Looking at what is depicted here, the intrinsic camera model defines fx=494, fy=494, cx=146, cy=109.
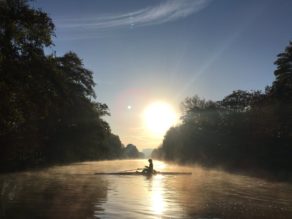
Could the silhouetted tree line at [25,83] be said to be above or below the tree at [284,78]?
below

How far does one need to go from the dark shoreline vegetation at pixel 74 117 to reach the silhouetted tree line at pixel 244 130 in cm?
15

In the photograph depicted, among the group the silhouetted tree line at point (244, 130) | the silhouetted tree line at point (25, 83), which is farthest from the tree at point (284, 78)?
the silhouetted tree line at point (25, 83)

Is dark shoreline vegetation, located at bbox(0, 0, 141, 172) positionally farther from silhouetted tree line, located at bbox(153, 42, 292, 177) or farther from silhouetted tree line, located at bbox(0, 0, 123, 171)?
silhouetted tree line, located at bbox(153, 42, 292, 177)

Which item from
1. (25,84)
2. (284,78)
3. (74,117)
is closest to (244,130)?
(284,78)

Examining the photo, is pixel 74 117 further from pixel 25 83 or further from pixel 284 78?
pixel 25 83

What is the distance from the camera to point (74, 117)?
270 feet

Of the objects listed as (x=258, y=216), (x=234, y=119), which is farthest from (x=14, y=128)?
(x=234, y=119)

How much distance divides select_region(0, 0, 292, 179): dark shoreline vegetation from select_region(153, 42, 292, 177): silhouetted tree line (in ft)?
0.50

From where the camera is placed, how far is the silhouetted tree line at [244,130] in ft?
228

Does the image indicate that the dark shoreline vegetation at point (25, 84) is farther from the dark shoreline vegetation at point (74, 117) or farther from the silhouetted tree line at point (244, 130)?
the silhouetted tree line at point (244, 130)

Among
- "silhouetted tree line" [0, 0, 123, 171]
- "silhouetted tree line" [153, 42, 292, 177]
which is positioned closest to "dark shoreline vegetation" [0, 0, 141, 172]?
"silhouetted tree line" [0, 0, 123, 171]

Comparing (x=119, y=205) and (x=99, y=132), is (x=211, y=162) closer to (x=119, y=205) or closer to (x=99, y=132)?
(x=99, y=132)

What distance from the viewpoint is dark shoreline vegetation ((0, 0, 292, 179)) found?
39.3m

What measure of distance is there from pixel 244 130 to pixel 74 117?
98.3ft
